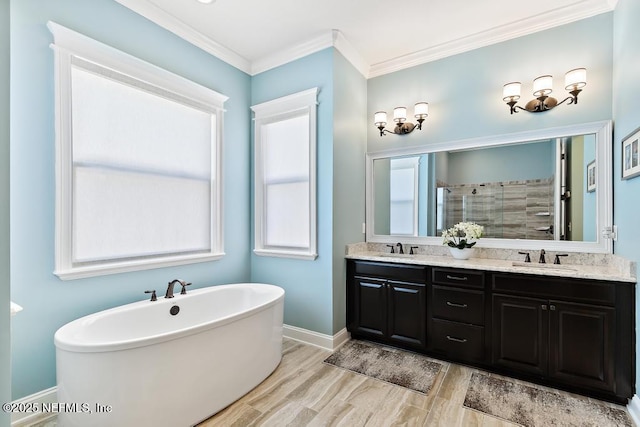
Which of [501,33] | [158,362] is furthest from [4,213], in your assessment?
[501,33]

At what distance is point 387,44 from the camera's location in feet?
9.81

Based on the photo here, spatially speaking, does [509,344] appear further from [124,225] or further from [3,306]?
[124,225]

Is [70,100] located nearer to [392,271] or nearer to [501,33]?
[392,271]

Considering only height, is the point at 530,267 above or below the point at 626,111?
below

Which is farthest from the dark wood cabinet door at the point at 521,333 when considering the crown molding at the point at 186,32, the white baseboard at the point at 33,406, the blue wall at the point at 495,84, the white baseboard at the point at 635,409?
the crown molding at the point at 186,32

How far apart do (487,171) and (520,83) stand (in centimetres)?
81

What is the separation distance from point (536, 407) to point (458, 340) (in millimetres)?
645

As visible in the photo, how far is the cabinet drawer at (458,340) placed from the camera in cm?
244

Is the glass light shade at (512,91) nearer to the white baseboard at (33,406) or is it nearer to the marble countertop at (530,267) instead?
the marble countertop at (530,267)

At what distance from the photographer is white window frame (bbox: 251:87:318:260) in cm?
295

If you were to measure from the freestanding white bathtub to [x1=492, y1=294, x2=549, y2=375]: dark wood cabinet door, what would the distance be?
5.86ft

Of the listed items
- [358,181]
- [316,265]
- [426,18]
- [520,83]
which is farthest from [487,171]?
[316,265]

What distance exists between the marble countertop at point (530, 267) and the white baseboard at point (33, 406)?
97.5 inches

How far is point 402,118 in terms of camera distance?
315cm
